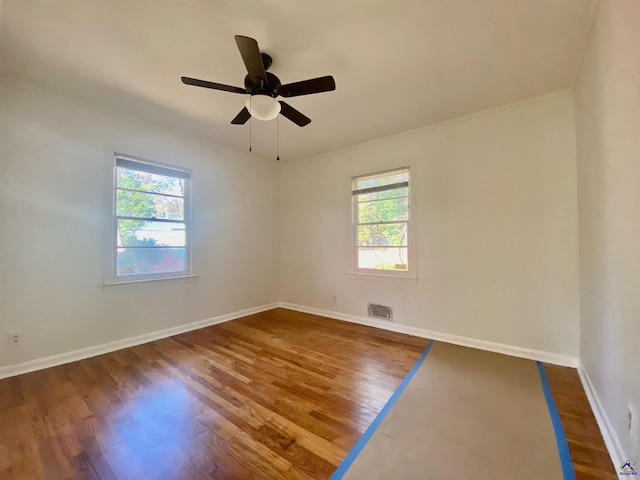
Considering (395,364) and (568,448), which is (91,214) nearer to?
(395,364)

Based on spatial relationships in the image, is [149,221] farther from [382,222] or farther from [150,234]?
[382,222]

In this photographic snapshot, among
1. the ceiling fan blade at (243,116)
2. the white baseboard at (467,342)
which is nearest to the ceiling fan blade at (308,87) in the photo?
the ceiling fan blade at (243,116)

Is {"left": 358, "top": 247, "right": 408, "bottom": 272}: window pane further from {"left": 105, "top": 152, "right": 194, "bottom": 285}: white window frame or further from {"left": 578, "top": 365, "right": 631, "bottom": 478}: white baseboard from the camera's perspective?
{"left": 105, "top": 152, "right": 194, "bottom": 285}: white window frame

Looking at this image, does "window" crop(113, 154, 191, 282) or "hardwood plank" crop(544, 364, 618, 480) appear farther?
"window" crop(113, 154, 191, 282)

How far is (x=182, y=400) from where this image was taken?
2.02m

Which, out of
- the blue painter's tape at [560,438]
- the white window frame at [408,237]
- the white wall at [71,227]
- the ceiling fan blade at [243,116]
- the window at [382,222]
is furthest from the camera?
the window at [382,222]

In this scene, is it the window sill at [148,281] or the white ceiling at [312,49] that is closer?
the white ceiling at [312,49]

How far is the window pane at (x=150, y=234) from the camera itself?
10.1 ft

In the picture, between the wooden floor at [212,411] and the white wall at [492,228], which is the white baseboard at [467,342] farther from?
the wooden floor at [212,411]

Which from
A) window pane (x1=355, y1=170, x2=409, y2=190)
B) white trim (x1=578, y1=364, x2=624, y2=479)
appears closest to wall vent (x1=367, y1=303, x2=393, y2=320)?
window pane (x1=355, y1=170, x2=409, y2=190)

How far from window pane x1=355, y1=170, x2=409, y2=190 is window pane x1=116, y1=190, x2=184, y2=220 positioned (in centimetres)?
269

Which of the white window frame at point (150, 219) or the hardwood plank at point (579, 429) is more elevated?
the white window frame at point (150, 219)

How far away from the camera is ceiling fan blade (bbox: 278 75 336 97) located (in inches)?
72.8

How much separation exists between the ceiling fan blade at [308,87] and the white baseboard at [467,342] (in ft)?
9.98
